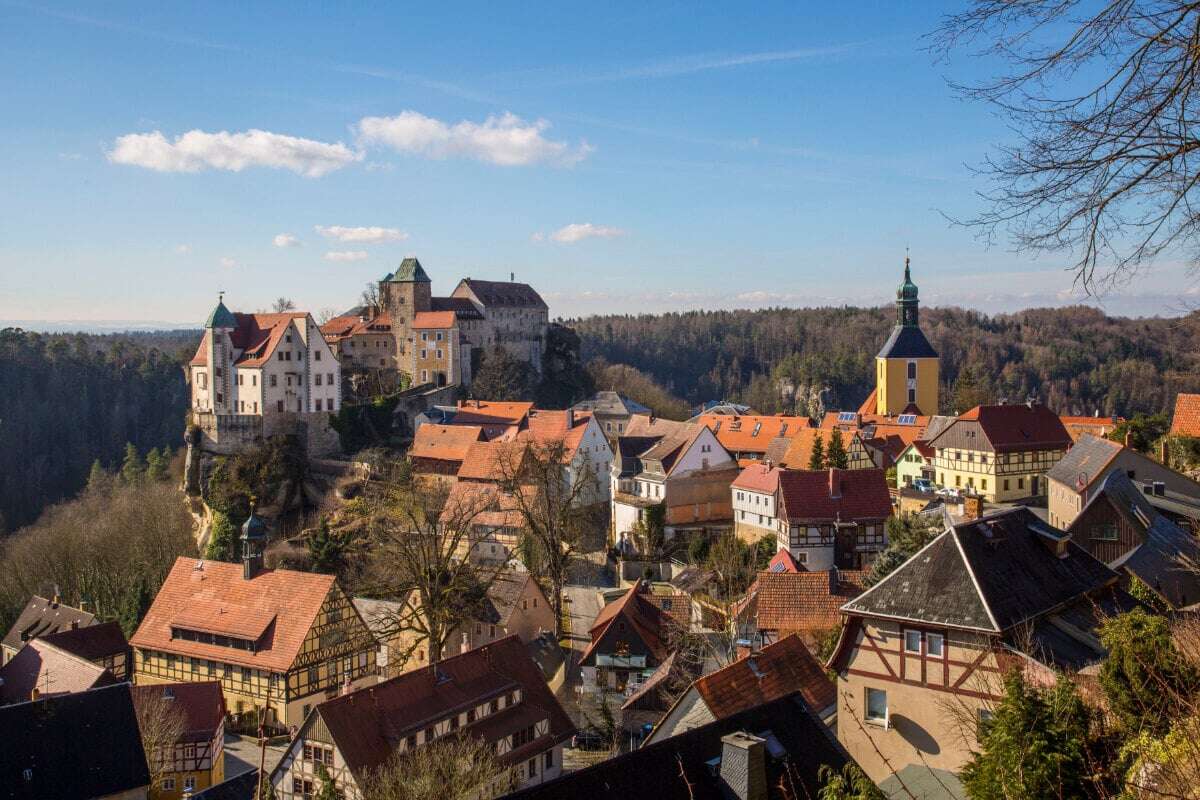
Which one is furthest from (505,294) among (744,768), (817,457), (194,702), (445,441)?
(744,768)

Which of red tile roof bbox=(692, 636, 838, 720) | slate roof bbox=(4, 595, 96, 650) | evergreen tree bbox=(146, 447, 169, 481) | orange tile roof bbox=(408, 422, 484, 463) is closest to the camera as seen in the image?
red tile roof bbox=(692, 636, 838, 720)

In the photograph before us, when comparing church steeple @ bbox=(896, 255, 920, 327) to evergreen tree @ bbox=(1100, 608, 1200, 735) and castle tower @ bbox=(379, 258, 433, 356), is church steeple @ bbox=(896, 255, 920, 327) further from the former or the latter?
evergreen tree @ bbox=(1100, 608, 1200, 735)

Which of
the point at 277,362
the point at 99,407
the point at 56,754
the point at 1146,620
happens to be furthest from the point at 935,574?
the point at 99,407

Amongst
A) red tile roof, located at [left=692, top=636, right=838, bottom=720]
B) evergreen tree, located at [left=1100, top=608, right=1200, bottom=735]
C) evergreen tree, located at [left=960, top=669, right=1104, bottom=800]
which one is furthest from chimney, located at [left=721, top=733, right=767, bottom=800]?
evergreen tree, located at [left=1100, top=608, right=1200, bottom=735]

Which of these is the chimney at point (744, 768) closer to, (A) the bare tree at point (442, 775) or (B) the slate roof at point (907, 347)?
(A) the bare tree at point (442, 775)

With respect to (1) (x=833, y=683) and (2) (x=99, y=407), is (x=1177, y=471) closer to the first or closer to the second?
(1) (x=833, y=683)

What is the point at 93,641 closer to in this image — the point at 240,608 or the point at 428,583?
the point at 240,608

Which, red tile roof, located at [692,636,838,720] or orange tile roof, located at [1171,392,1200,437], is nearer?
red tile roof, located at [692,636,838,720]
